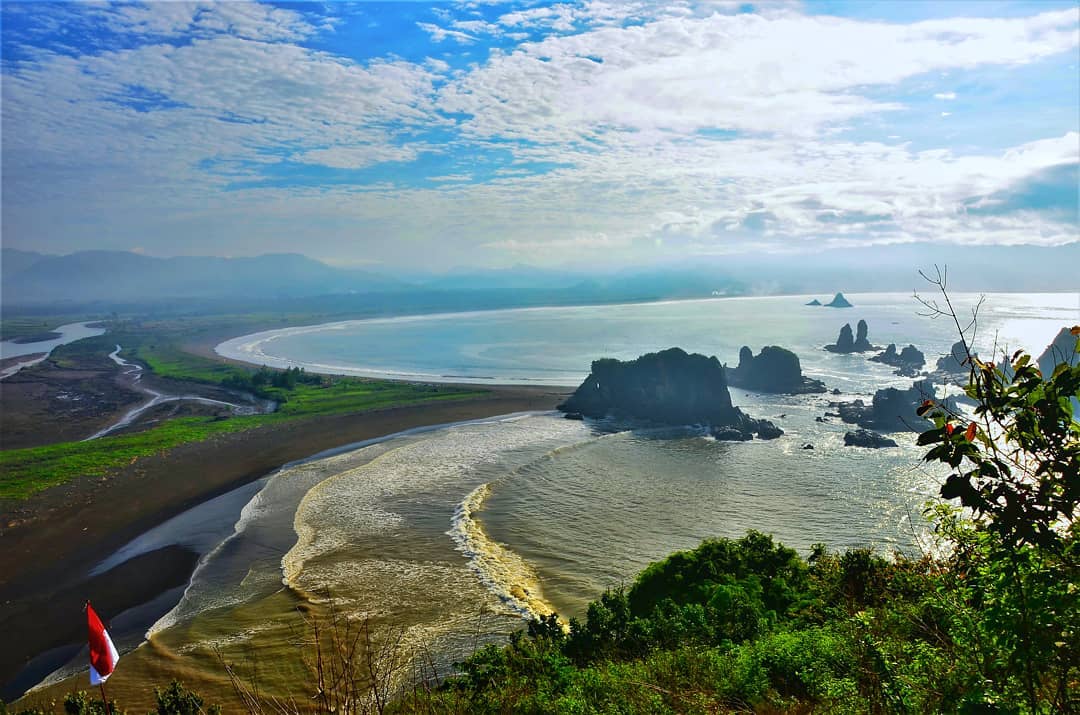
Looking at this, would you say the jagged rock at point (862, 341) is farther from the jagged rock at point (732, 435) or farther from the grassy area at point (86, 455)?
the grassy area at point (86, 455)

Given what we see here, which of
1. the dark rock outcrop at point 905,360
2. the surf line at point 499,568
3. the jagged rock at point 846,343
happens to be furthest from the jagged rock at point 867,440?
the jagged rock at point 846,343

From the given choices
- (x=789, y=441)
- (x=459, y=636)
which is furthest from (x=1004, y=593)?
(x=789, y=441)

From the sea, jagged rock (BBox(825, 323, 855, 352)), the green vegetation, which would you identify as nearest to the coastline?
the sea

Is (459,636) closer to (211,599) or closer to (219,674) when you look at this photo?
(219,674)

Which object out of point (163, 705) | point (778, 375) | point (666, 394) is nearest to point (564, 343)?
point (778, 375)

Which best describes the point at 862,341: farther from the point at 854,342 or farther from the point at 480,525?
the point at 480,525

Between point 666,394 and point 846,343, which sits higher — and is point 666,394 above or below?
below
